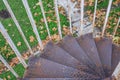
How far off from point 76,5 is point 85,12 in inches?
20.9

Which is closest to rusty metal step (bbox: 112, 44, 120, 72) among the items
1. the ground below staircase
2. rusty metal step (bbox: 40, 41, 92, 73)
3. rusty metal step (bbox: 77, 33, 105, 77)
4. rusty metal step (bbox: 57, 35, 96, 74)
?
the ground below staircase

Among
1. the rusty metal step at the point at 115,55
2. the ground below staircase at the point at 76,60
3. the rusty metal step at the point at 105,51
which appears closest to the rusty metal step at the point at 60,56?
the ground below staircase at the point at 76,60

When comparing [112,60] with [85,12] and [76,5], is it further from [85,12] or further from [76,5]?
[76,5]

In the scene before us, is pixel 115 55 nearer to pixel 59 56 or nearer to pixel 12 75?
pixel 59 56

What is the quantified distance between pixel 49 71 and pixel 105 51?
136 centimetres

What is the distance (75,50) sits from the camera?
521cm

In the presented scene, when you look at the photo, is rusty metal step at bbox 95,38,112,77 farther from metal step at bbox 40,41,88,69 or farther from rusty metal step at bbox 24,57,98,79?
rusty metal step at bbox 24,57,98,79

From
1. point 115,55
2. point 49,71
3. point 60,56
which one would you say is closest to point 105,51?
point 115,55

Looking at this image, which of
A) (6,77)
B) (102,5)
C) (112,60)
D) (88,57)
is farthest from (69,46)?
(102,5)

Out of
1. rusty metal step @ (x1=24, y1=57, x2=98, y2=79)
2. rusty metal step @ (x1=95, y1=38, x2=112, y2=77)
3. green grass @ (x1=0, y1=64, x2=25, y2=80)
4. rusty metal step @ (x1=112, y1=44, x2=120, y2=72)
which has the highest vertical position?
rusty metal step @ (x1=24, y1=57, x2=98, y2=79)

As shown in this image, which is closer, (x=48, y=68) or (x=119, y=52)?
(x=48, y=68)

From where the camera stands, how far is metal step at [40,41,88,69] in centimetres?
482

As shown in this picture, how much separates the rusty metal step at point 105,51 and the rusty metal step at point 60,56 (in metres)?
0.42

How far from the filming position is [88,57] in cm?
498
